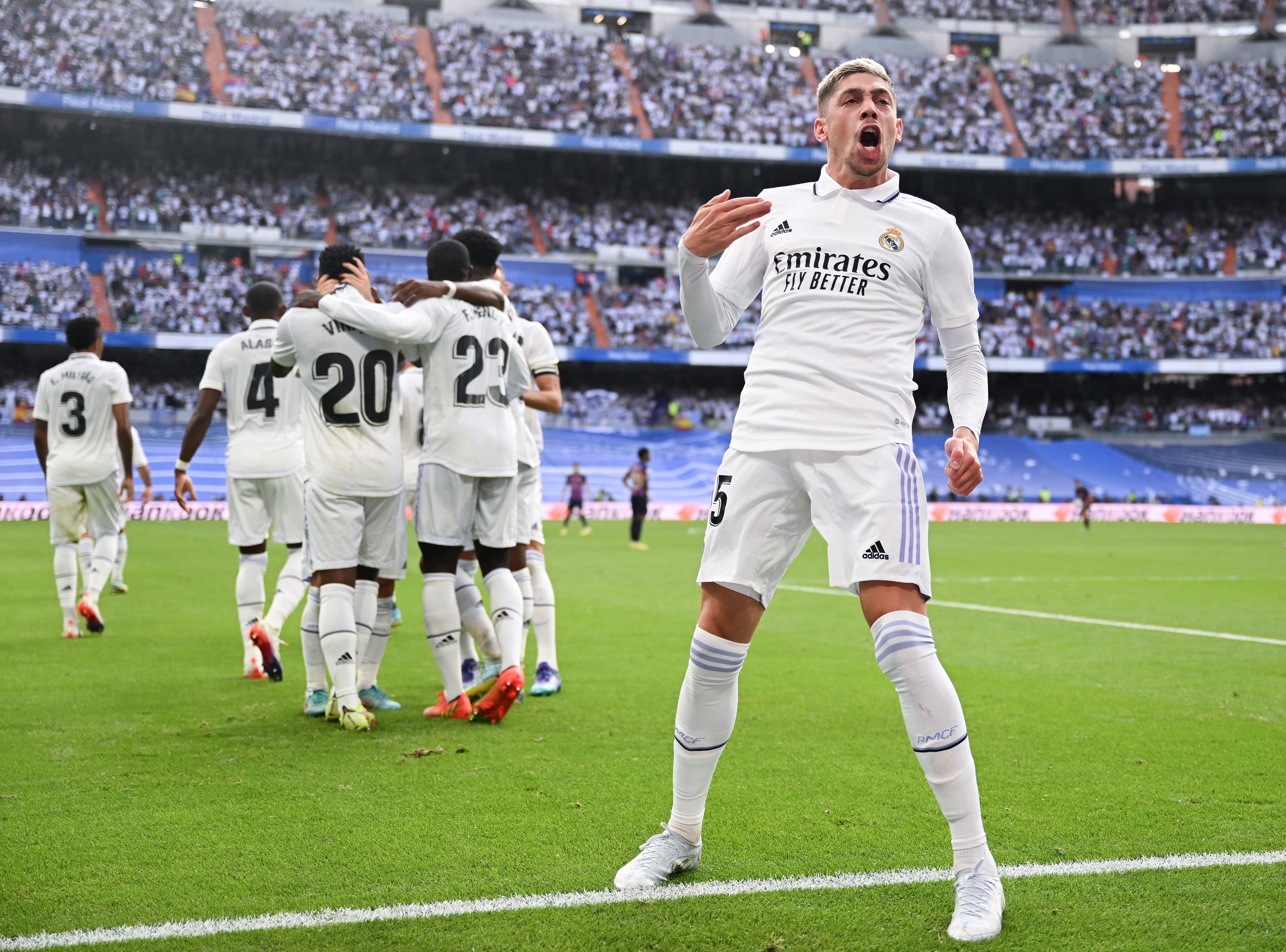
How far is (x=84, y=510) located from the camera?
31.4 ft

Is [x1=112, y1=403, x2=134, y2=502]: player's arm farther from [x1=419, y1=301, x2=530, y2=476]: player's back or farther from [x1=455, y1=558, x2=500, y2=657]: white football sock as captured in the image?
[x1=419, y1=301, x2=530, y2=476]: player's back

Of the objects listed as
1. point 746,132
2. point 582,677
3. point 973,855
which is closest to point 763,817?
point 973,855

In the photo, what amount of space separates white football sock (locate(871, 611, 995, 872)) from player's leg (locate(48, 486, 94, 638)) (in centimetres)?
805

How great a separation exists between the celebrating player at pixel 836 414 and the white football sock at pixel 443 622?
2.47 meters

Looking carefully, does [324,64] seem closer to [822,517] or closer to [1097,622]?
[1097,622]

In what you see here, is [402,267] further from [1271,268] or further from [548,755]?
[548,755]

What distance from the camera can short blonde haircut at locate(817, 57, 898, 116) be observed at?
11.9 feet

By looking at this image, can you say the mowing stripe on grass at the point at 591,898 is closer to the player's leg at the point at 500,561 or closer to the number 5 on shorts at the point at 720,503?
the number 5 on shorts at the point at 720,503

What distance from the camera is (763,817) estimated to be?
429cm

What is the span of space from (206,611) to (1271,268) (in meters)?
46.9

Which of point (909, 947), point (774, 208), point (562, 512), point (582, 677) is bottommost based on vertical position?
point (562, 512)

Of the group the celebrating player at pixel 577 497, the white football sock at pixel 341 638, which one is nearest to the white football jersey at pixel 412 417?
the white football sock at pixel 341 638

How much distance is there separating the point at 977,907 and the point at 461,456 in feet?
11.9

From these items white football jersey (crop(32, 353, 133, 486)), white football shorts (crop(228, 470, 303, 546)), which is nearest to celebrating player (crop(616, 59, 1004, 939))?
white football shorts (crop(228, 470, 303, 546))
